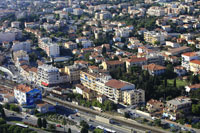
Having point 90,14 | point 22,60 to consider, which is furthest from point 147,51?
point 90,14

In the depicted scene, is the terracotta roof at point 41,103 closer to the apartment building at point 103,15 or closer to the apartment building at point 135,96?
the apartment building at point 135,96

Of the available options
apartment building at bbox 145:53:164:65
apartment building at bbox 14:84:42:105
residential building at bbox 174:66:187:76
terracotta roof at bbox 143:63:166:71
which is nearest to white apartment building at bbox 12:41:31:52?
apartment building at bbox 145:53:164:65

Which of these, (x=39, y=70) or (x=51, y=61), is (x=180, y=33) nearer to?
(x=51, y=61)

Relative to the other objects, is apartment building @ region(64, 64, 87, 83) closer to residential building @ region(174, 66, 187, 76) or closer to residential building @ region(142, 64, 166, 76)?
residential building @ region(142, 64, 166, 76)

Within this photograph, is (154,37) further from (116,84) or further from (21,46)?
(116,84)

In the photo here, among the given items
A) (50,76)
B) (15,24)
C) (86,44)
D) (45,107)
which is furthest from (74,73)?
(15,24)
